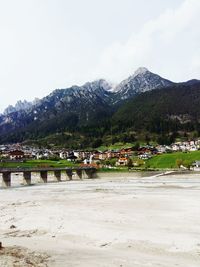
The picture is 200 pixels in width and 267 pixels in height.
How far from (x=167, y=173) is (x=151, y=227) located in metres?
103

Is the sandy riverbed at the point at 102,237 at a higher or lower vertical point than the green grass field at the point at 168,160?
lower

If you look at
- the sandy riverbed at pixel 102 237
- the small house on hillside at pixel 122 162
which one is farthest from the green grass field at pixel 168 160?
the sandy riverbed at pixel 102 237

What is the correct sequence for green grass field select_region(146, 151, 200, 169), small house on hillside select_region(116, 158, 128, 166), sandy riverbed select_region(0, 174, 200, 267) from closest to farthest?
sandy riverbed select_region(0, 174, 200, 267), green grass field select_region(146, 151, 200, 169), small house on hillside select_region(116, 158, 128, 166)

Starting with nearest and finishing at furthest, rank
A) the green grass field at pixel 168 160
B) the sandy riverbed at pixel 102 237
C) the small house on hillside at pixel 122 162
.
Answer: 1. the sandy riverbed at pixel 102 237
2. the green grass field at pixel 168 160
3. the small house on hillside at pixel 122 162

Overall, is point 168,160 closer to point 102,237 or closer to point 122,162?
point 122,162

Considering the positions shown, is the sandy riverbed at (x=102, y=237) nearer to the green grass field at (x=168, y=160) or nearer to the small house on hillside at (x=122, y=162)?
the green grass field at (x=168, y=160)

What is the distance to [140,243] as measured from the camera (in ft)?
87.2

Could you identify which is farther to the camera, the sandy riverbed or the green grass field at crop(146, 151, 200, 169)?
the green grass field at crop(146, 151, 200, 169)

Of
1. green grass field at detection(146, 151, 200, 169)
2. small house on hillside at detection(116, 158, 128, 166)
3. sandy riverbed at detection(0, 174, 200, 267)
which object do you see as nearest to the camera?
sandy riverbed at detection(0, 174, 200, 267)

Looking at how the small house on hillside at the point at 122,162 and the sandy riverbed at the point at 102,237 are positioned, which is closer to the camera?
the sandy riverbed at the point at 102,237

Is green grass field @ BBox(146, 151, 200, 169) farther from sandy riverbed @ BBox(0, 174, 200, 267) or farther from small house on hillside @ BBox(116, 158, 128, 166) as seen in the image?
sandy riverbed @ BBox(0, 174, 200, 267)

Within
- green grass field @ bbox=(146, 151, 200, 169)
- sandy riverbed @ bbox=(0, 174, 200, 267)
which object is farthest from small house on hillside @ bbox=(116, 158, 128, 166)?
sandy riverbed @ bbox=(0, 174, 200, 267)

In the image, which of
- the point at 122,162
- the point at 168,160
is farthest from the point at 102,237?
the point at 122,162

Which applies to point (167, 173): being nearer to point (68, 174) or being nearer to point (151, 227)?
point (68, 174)
